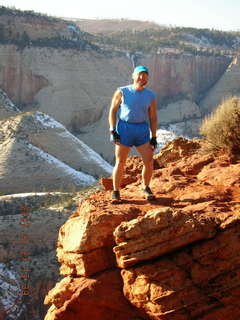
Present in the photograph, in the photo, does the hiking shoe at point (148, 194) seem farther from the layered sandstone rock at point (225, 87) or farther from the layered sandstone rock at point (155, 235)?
the layered sandstone rock at point (225, 87)

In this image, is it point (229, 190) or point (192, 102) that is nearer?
point (229, 190)

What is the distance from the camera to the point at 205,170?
7.83m

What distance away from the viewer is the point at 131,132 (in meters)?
6.77

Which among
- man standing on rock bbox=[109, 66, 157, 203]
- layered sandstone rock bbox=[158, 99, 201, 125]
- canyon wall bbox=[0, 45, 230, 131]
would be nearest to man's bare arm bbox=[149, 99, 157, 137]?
man standing on rock bbox=[109, 66, 157, 203]

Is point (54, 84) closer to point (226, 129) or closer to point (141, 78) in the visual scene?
point (226, 129)

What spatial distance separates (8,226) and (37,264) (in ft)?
8.14

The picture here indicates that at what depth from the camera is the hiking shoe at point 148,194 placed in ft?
22.2

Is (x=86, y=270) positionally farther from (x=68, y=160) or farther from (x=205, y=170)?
(x=68, y=160)

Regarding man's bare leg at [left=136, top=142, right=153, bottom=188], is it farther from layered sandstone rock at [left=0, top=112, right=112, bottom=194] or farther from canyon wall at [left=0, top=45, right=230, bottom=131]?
canyon wall at [left=0, top=45, right=230, bottom=131]

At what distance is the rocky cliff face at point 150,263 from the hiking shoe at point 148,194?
0.35 metres

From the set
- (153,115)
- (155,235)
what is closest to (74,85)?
(153,115)

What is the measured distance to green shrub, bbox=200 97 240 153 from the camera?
8.08m

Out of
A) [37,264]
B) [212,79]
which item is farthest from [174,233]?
[212,79]

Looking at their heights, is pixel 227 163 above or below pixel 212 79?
above
